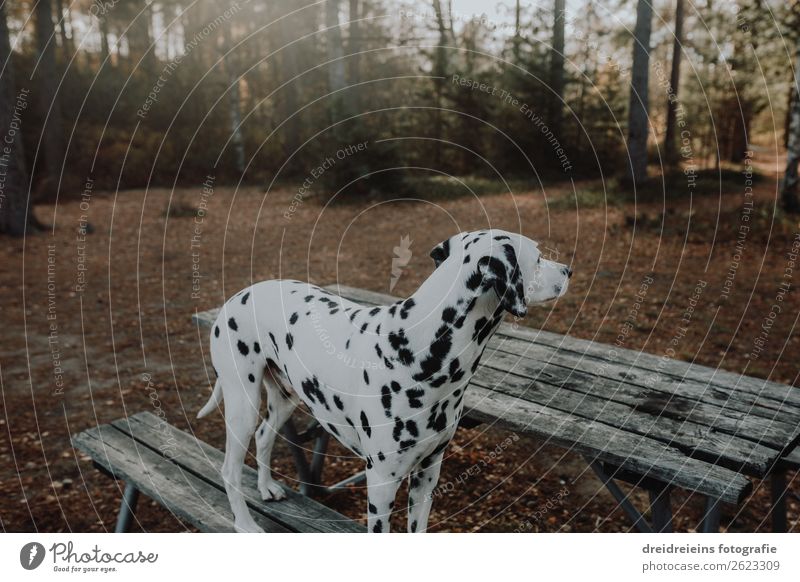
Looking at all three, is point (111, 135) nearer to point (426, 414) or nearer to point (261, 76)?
point (261, 76)

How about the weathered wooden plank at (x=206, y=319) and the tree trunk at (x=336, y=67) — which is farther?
the tree trunk at (x=336, y=67)

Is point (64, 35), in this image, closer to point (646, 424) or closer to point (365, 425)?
point (365, 425)

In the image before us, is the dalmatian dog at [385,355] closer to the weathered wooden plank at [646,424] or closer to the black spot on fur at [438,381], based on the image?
the black spot on fur at [438,381]

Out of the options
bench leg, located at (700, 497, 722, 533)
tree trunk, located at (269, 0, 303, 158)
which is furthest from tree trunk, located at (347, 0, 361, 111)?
bench leg, located at (700, 497, 722, 533)

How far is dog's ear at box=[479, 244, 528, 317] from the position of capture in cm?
226

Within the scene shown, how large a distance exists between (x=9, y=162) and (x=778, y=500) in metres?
14.2

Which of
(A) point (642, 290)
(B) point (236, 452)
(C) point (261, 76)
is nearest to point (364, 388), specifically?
(B) point (236, 452)

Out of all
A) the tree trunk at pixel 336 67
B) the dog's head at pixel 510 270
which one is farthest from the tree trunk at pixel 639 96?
the dog's head at pixel 510 270

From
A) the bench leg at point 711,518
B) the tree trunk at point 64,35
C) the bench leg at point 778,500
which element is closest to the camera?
the bench leg at point 711,518

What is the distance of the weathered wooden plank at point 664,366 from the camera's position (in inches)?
124

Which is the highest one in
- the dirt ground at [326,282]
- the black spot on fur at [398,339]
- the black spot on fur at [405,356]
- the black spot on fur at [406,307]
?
the black spot on fur at [406,307]

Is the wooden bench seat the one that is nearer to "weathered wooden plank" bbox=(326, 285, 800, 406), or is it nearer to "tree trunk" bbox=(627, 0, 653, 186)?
"weathered wooden plank" bbox=(326, 285, 800, 406)

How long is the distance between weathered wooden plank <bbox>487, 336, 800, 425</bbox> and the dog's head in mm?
1200

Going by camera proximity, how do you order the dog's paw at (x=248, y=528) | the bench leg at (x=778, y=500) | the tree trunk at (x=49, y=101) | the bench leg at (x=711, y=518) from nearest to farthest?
the bench leg at (x=711, y=518) < the dog's paw at (x=248, y=528) < the bench leg at (x=778, y=500) < the tree trunk at (x=49, y=101)
